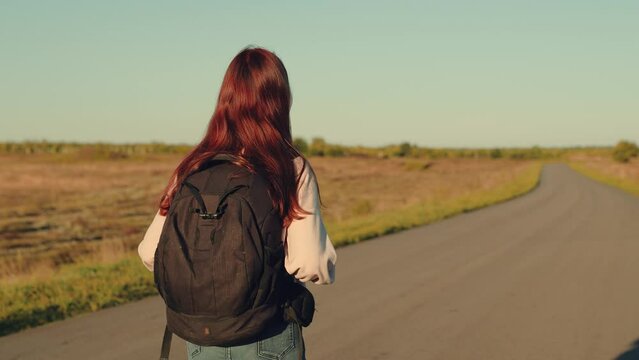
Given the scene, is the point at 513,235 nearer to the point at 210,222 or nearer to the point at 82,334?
the point at 82,334

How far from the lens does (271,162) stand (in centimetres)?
216

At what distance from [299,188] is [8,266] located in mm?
11224

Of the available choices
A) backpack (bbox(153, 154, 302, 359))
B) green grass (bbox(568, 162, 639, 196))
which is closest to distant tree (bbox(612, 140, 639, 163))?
green grass (bbox(568, 162, 639, 196))

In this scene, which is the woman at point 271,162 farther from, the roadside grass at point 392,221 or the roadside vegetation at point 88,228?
the roadside grass at point 392,221

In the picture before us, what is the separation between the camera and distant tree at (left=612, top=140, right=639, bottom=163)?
11912cm

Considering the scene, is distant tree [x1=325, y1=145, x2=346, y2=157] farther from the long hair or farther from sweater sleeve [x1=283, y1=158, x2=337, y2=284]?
sweater sleeve [x1=283, y1=158, x2=337, y2=284]

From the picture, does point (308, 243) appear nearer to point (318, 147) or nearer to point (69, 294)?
point (69, 294)

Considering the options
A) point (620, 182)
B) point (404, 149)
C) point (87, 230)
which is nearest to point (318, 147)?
point (404, 149)

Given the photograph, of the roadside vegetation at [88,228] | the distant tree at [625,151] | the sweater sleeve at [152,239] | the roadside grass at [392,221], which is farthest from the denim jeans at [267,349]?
the distant tree at [625,151]

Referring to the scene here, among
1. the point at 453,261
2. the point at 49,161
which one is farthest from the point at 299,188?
the point at 49,161

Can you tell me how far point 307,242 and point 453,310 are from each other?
17.8 feet

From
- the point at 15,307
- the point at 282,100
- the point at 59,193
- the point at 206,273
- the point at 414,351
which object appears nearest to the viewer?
the point at 206,273

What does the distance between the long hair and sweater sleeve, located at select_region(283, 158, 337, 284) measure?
0.03 meters

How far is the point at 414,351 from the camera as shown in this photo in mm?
5648
